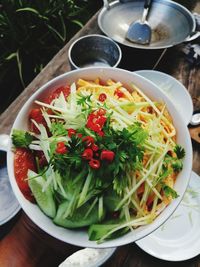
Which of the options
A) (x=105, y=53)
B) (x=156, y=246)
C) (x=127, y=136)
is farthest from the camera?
(x=105, y=53)

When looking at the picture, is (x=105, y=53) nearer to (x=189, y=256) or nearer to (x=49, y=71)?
(x=49, y=71)

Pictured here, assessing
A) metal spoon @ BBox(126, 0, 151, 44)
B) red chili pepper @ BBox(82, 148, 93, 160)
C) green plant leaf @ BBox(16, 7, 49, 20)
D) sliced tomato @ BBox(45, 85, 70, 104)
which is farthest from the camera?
green plant leaf @ BBox(16, 7, 49, 20)

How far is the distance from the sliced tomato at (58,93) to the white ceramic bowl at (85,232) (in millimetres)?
19

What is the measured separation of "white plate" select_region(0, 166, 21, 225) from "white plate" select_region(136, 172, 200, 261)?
1.34 ft

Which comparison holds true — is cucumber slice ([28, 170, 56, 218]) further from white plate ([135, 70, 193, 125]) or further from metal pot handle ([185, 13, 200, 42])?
metal pot handle ([185, 13, 200, 42])

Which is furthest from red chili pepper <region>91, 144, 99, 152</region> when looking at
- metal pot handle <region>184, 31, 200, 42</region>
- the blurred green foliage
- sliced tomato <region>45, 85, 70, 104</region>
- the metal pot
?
the blurred green foliage

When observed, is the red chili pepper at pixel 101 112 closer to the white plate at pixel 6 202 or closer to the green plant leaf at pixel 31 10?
the white plate at pixel 6 202

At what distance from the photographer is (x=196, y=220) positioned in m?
1.08

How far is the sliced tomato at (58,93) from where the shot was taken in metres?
0.97

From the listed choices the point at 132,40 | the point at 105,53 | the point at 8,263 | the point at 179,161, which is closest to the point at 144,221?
the point at 179,161

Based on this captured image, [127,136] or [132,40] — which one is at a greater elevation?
[127,136]

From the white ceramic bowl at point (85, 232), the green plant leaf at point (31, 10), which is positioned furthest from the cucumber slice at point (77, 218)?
the green plant leaf at point (31, 10)

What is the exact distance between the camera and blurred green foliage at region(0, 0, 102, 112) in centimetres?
229

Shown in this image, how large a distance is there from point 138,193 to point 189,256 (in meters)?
0.35
